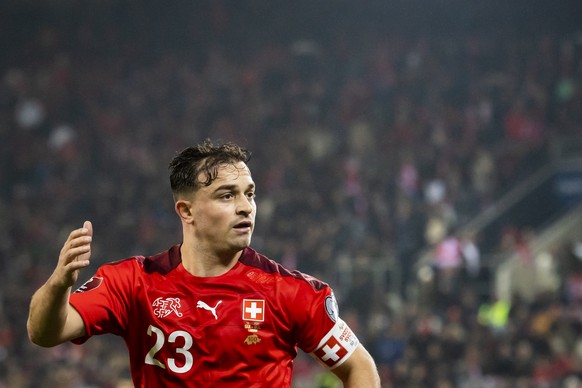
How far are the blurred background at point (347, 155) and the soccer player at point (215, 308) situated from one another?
819 centimetres

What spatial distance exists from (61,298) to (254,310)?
85 centimetres

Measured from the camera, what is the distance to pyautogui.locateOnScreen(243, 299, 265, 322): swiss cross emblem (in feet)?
14.8

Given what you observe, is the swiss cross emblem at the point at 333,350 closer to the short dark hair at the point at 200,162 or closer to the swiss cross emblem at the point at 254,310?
the swiss cross emblem at the point at 254,310

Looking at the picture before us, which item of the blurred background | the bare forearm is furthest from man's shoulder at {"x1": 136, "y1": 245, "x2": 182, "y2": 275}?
the blurred background

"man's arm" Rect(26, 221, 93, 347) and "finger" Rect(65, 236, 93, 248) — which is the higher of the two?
"finger" Rect(65, 236, 93, 248)

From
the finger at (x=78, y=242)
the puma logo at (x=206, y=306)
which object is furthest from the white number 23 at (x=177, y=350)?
the finger at (x=78, y=242)

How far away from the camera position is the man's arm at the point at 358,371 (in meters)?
4.44

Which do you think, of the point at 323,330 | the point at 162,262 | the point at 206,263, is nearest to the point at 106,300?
the point at 162,262

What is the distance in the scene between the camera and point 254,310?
14.9 ft

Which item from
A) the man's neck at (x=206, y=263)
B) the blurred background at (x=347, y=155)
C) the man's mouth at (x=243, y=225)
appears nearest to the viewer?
the man's mouth at (x=243, y=225)

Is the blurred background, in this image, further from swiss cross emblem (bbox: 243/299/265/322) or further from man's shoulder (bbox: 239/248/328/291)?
swiss cross emblem (bbox: 243/299/265/322)

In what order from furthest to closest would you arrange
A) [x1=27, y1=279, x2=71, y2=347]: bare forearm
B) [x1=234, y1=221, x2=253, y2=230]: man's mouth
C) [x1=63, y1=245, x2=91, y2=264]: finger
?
[x1=234, y1=221, x2=253, y2=230]: man's mouth
[x1=27, y1=279, x2=71, y2=347]: bare forearm
[x1=63, y1=245, x2=91, y2=264]: finger

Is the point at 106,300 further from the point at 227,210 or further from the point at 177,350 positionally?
the point at 227,210

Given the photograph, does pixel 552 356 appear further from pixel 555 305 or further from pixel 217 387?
pixel 217 387
